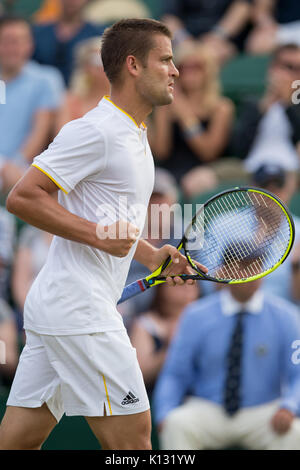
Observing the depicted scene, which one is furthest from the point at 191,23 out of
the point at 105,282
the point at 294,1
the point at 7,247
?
the point at 105,282

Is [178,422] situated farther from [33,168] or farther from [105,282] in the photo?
[33,168]

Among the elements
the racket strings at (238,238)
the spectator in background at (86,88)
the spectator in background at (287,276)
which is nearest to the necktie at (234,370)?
the spectator in background at (287,276)

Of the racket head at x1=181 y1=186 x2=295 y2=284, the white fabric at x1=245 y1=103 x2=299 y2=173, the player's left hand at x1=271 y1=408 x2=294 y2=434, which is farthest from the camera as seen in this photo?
the white fabric at x1=245 y1=103 x2=299 y2=173

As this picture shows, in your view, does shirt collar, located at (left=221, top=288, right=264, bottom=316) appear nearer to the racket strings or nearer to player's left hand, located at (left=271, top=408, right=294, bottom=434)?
player's left hand, located at (left=271, top=408, right=294, bottom=434)

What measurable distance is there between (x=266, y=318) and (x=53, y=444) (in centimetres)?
155

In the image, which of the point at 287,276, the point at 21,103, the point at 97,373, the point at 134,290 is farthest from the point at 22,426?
the point at 21,103

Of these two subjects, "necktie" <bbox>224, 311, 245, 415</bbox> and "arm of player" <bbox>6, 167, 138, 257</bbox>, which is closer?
"arm of player" <bbox>6, 167, 138, 257</bbox>

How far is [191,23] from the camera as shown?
7473 mm

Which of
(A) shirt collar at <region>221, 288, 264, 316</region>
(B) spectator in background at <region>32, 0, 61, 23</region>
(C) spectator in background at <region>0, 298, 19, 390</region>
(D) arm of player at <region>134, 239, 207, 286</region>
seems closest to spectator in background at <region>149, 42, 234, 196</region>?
(A) shirt collar at <region>221, 288, 264, 316</region>

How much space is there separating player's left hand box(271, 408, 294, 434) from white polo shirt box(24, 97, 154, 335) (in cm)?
206

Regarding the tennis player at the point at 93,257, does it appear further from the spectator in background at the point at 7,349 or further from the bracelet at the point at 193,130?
the bracelet at the point at 193,130

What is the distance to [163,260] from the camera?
2.99 m

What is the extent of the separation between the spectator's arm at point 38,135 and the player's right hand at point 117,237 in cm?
365

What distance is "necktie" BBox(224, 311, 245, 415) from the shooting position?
4637 millimetres
